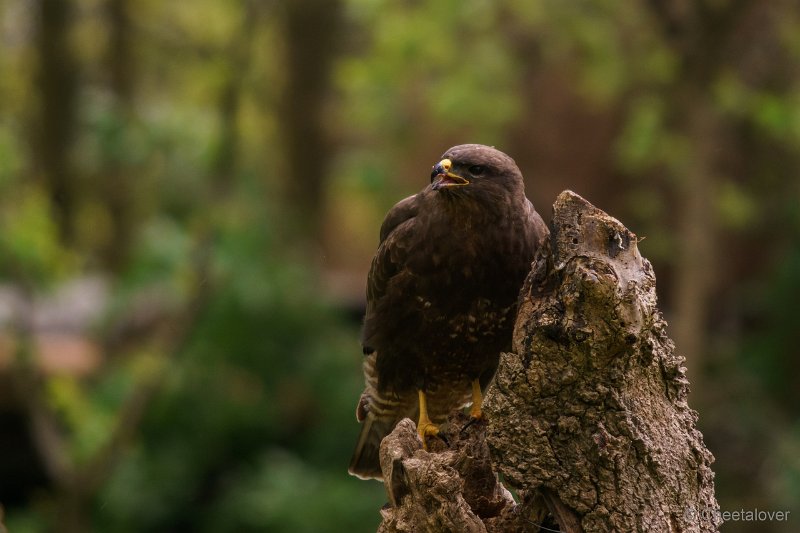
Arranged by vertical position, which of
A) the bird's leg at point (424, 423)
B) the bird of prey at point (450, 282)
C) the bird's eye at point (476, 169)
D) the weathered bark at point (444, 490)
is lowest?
the weathered bark at point (444, 490)

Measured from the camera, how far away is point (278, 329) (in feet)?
30.2

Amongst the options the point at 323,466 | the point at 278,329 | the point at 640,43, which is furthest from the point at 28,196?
the point at 640,43

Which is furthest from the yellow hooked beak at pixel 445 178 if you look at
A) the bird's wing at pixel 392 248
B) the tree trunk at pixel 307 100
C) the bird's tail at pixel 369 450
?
the tree trunk at pixel 307 100

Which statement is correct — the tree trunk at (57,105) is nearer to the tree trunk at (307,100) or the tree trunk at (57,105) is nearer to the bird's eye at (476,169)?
the tree trunk at (307,100)

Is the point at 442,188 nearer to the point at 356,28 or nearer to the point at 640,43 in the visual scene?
the point at 640,43

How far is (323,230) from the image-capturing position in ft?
39.0

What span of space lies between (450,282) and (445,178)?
34 centimetres

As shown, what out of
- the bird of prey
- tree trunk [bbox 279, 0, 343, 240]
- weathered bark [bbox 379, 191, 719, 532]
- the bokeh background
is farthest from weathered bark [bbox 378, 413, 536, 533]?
tree trunk [bbox 279, 0, 343, 240]

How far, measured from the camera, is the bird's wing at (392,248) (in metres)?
3.46

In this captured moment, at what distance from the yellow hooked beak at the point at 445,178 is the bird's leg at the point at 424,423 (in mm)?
892

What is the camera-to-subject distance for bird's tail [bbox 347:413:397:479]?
13.1ft

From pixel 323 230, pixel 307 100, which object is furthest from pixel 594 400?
pixel 323 230

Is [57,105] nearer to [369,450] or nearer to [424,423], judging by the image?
[369,450]


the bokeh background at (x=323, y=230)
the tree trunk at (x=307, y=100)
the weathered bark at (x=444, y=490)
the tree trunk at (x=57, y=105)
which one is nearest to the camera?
the weathered bark at (x=444, y=490)
